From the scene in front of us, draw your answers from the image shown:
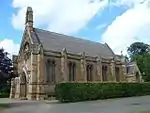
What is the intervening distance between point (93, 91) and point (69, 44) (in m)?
20.8

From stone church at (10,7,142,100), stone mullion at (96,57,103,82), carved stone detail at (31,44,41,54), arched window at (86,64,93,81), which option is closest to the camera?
stone church at (10,7,142,100)

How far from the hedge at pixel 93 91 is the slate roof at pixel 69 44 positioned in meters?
15.0

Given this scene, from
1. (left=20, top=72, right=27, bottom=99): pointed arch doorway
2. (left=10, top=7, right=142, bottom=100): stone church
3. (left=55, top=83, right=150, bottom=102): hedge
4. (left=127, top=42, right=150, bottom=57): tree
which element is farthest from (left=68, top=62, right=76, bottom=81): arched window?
(left=127, top=42, right=150, bottom=57): tree

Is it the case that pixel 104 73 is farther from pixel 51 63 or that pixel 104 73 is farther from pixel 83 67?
pixel 51 63

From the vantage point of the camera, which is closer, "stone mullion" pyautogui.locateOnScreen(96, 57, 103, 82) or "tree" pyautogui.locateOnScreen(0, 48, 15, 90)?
"tree" pyautogui.locateOnScreen(0, 48, 15, 90)

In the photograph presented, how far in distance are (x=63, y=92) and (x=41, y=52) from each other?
13.5 meters

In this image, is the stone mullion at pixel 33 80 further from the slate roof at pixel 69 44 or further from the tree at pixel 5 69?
the tree at pixel 5 69

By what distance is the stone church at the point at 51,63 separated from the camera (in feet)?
159

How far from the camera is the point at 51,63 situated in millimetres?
51438

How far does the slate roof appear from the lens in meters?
53.4

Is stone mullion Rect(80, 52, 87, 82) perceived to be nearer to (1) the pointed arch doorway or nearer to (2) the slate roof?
(2) the slate roof

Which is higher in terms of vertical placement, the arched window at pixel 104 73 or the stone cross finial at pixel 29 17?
the stone cross finial at pixel 29 17

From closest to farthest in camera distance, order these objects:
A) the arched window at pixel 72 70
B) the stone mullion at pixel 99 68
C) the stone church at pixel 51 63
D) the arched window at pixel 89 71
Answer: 1. the stone church at pixel 51 63
2. the arched window at pixel 72 70
3. the arched window at pixel 89 71
4. the stone mullion at pixel 99 68

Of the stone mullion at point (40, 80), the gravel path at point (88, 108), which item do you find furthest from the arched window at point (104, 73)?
the gravel path at point (88, 108)
